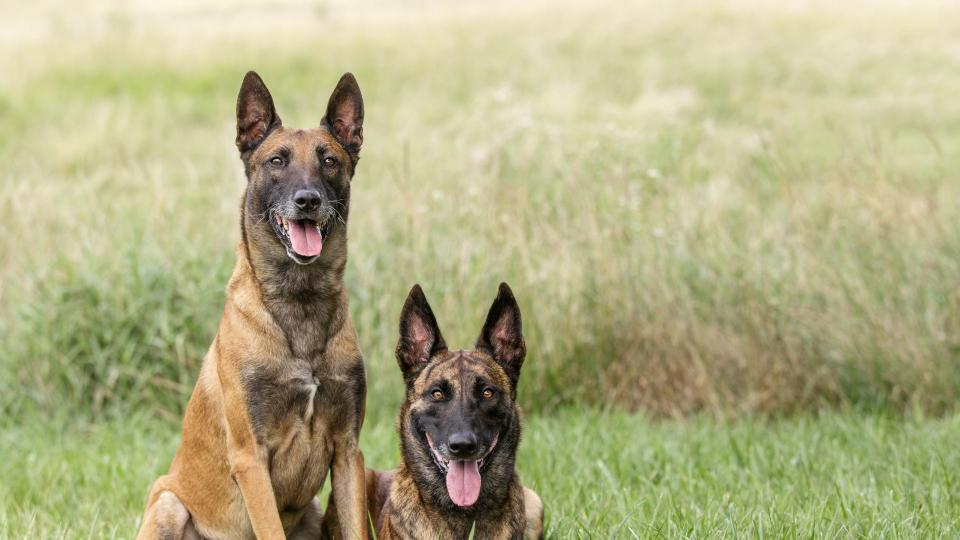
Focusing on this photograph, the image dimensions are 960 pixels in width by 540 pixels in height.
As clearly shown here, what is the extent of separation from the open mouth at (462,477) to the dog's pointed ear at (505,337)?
434 mm

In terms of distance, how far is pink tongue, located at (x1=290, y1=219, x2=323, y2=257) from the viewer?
4691 mm

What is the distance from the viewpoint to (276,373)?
465cm

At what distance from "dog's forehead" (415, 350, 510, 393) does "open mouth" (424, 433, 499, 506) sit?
0.23 meters

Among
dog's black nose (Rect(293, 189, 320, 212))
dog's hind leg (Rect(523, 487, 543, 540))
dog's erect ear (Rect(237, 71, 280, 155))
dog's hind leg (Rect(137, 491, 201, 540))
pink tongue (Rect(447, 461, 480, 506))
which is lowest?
dog's hind leg (Rect(523, 487, 543, 540))

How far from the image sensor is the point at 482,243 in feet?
27.7

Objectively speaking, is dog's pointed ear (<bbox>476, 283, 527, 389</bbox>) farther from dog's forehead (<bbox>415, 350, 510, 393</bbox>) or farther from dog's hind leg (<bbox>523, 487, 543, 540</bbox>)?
dog's hind leg (<bbox>523, 487, 543, 540</bbox>)

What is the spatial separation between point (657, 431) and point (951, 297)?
7.59ft

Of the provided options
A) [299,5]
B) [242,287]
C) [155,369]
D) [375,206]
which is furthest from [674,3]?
[242,287]

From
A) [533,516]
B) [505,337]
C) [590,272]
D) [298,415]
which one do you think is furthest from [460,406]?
[590,272]

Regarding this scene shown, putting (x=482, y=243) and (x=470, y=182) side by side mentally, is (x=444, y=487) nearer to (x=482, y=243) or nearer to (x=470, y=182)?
(x=482, y=243)

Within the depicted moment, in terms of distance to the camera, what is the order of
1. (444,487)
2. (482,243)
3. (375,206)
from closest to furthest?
1. (444,487)
2. (482,243)
3. (375,206)

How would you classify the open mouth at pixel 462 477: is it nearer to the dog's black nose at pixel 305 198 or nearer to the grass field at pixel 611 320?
the grass field at pixel 611 320

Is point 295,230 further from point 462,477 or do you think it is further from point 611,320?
point 611,320

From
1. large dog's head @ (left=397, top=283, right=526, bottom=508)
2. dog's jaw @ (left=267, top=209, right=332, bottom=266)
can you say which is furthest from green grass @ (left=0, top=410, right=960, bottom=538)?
dog's jaw @ (left=267, top=209, right=332, bottom=266)
